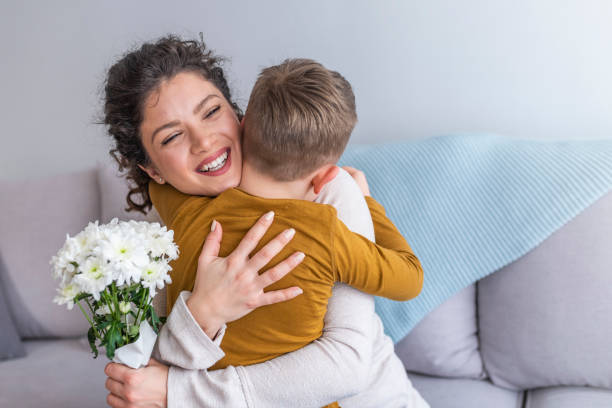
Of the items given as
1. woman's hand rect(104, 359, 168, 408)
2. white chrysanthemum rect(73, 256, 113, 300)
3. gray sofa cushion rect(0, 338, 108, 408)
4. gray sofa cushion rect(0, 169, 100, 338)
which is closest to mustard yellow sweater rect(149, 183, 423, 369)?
woman's hand rect(104, 359, 168, 408)

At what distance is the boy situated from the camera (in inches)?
38.4

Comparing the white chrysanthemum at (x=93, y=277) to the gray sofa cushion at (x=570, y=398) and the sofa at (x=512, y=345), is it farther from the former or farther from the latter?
the gray sofa cushion at (x=570, y=398)

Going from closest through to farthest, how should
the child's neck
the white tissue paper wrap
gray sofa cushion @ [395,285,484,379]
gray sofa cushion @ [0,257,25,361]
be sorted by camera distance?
1. the white tissue paper wrap
2. the child's neck
3. gray sofa cushion @ [395,285,484,379]
4. gray sofa cushion @ [0,257,25,361]

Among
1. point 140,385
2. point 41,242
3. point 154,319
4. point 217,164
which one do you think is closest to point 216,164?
point 217,164

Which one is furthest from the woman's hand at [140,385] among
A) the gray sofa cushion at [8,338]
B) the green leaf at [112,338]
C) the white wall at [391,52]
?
the gray sofa cushion at [8,338]

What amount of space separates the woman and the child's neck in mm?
36

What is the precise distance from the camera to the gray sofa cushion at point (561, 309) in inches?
52.6

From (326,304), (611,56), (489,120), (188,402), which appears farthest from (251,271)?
(611,56)

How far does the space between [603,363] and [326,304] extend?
794mm

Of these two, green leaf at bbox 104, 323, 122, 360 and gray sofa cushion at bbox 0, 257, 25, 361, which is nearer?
green leaf at bbox 104, 323, 122, 360

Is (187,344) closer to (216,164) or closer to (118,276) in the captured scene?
(118,276)

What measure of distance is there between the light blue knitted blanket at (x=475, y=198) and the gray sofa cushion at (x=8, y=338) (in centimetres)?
137

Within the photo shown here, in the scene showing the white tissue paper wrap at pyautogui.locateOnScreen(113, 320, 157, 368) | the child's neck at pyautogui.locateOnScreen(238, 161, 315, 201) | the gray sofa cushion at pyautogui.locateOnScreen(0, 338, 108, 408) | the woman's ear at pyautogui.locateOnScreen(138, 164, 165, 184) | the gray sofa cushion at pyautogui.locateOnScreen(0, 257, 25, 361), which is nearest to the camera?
the white tissue paper wrap at pyautogui.locateOnScreen(113, 320, 157, 368)

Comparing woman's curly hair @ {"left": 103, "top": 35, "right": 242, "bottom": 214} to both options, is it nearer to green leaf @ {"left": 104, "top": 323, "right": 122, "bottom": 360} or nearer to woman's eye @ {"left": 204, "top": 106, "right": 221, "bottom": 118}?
woman's eye @ {"left": 204, "top": 106, "right": 221, "bottom": 118}
